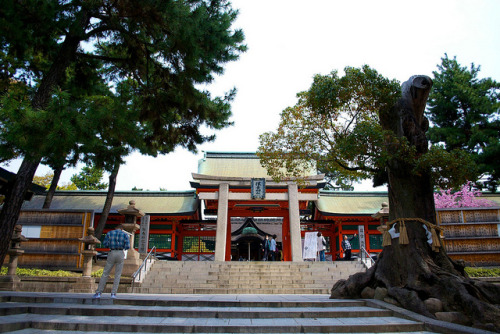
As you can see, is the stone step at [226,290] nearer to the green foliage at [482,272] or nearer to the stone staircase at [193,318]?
the stone staircase at [193,318]

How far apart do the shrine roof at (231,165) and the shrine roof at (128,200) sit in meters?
2.01

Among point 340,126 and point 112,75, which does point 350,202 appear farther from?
point 112,75

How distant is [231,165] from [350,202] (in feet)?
25.0

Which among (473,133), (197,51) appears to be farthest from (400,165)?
(473,133)

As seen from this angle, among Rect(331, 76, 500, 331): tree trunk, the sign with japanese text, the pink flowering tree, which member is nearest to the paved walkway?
Rect(331, 76, 500, 331): tree trunk

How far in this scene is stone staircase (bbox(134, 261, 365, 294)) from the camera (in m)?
9.97

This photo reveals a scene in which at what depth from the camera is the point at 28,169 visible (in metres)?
5.72

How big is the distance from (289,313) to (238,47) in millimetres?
5397

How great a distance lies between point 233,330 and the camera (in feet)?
13.6

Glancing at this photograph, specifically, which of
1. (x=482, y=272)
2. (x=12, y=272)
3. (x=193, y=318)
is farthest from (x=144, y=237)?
(x=482, y=272)

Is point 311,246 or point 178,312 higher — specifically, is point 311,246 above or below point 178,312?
above

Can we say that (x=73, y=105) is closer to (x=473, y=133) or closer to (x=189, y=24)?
(x=189, y=24)

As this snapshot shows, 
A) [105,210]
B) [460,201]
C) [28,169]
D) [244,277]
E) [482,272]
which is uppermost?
[460,201]

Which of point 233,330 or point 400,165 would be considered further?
point 400,165
